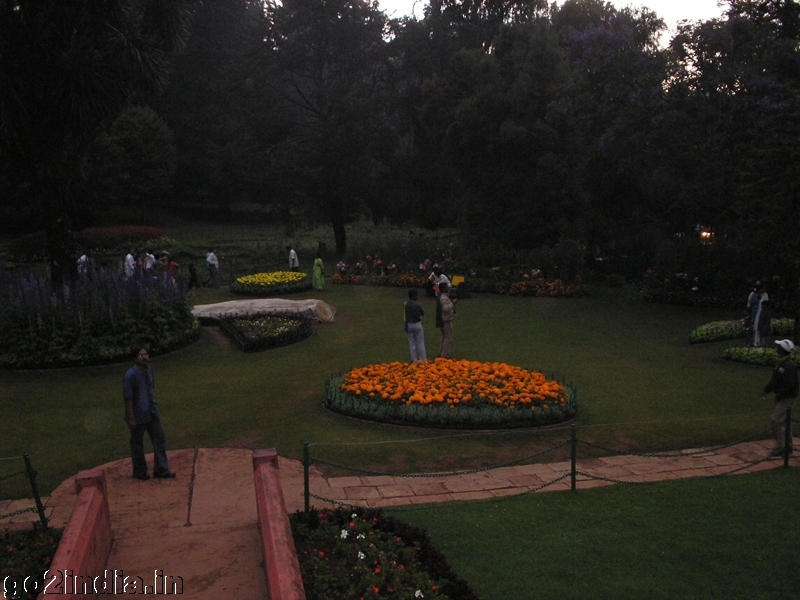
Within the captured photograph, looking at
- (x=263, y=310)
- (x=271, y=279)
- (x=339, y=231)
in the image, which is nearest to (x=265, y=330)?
(x=263, y=310)

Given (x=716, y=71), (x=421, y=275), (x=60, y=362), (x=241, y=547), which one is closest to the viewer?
(x=241, y=547)

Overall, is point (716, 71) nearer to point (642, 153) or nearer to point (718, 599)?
point (642, 153)

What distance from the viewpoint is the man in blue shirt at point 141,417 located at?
895 centimetres

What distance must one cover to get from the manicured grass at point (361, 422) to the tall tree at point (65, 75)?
4.80 meters

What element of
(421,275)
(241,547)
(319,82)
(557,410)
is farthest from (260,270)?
(241,547)

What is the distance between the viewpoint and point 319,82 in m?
39.6

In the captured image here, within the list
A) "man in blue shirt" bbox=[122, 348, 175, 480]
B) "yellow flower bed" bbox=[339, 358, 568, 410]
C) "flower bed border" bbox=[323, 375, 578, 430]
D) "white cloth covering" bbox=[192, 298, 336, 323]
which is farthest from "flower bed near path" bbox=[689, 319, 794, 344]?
"man in blue shirt" bbox=[122, 348, 175, 480]

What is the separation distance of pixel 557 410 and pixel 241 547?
19.4ft

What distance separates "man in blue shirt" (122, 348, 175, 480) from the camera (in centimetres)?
895

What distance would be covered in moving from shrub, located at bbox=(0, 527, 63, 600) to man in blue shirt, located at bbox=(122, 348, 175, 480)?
5.75 feet

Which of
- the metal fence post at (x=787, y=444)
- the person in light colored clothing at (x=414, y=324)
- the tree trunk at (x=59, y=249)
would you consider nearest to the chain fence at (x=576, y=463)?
the metal fence post at (x=787, y=444)

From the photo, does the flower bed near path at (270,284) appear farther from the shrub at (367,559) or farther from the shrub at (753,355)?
the shrub at (367,559)

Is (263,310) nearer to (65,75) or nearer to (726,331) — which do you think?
(65,75)

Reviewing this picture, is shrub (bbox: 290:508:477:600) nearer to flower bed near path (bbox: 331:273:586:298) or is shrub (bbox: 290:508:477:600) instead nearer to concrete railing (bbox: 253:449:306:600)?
concrete railing (bbox: 253:449:306:600)
